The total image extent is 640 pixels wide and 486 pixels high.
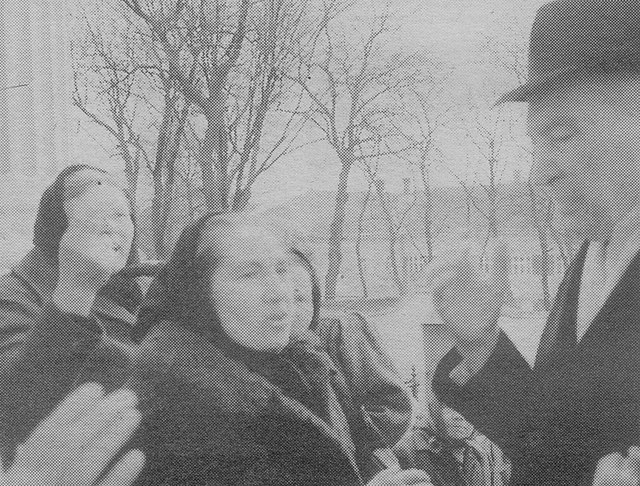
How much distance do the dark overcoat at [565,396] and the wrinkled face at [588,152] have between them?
0.29 meters

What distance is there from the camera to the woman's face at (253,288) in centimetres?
364

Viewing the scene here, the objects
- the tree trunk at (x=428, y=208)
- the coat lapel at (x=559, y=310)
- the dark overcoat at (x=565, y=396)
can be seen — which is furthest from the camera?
the tree trunk at (x=428, y=208)

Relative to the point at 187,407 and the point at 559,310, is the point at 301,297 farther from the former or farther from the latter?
the point at 559,310

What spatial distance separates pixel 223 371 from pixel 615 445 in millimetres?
1810

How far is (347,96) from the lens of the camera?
12.9ft

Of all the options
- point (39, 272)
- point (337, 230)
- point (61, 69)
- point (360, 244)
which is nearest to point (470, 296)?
point (360, 244)

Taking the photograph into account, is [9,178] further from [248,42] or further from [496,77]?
[496,77]

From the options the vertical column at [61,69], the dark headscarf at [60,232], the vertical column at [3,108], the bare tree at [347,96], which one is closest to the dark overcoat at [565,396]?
the bare tree at [347,96]

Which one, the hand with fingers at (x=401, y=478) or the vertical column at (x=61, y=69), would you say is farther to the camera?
the vertical column at (x=61, y=69)

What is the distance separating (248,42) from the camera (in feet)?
12.7

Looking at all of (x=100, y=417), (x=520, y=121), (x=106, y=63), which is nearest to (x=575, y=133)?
(x=520, y=121)

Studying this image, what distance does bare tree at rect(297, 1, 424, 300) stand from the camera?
3906mm

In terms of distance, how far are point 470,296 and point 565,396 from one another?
24.4 inches

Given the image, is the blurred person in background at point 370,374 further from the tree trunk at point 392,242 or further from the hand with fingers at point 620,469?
the hand with fingers at point 620,469
